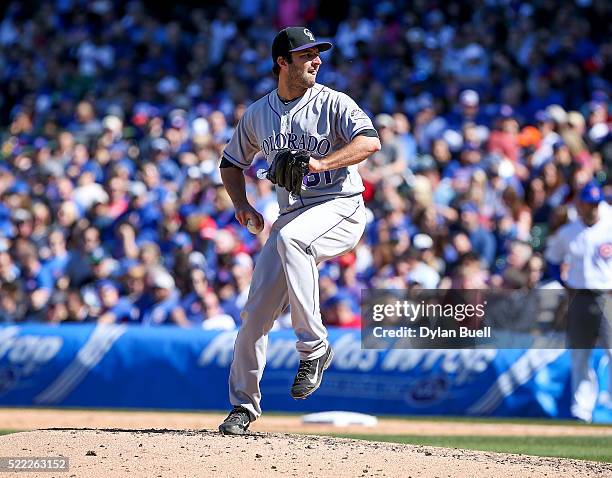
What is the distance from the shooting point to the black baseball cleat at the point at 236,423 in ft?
23.0

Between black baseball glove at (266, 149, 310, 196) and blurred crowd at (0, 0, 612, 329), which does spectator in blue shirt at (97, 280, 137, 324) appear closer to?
blurred crowd at (0, 0, 612, 329)

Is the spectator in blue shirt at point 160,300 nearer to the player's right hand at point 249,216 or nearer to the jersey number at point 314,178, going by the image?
the player's right hand at point 249,216

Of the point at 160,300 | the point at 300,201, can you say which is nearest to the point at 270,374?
the point at 160,300

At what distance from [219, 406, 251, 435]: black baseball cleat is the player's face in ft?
6.21

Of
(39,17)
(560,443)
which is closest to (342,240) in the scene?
(560,443)

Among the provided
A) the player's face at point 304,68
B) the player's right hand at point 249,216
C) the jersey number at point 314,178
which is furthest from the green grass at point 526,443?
the player's face at point 304,68

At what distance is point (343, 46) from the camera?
17.2 m

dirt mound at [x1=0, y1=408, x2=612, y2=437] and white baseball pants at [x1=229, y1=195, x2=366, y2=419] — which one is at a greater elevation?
white baseball pants at [x1=229, y1=195, x2=366, y2=419]

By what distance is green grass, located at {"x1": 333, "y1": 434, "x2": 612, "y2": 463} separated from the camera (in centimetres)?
873

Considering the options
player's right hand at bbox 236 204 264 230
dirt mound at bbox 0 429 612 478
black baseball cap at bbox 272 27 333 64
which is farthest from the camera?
player's right hand at bbox 236 204 264 230

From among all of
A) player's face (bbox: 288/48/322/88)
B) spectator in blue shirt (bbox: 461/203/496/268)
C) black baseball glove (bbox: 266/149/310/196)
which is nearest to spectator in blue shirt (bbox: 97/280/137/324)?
spectator in blue shirt (bbox: 461/203/496/268)

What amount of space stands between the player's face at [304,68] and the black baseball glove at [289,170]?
478 millimetres

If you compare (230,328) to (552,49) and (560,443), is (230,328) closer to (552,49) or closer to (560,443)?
(560,443)

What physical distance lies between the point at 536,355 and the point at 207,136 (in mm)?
6017
